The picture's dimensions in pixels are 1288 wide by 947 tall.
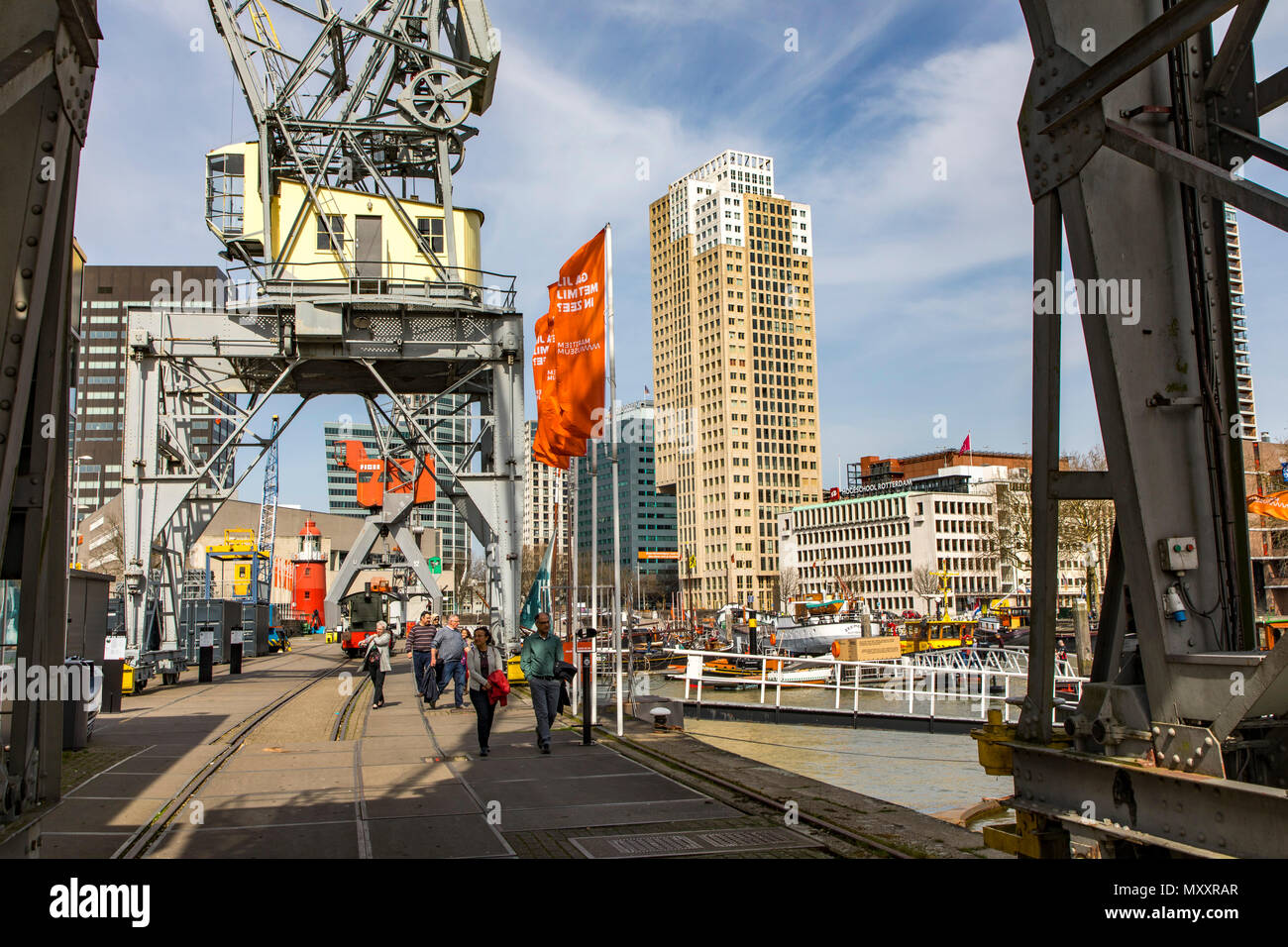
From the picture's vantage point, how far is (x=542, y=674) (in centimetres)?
1427

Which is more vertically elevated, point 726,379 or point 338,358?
point 726,379

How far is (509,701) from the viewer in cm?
2133

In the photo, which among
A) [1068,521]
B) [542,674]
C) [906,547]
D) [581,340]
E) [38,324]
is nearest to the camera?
[38,324]

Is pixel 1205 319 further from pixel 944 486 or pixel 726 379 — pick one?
pixel 726 379

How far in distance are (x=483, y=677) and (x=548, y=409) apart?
19.3ft

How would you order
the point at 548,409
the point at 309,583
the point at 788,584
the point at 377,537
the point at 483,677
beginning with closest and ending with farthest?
the point at 483,677 → the point at 548,409 → the point at 377,537 → the point at 309,583 → the point at 788,584

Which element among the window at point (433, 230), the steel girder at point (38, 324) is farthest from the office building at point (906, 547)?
the steel girder at point (38, 324)

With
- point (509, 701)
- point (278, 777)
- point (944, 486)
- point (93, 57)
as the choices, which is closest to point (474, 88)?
point (509, 701)

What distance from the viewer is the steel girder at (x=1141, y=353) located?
5.52 meters

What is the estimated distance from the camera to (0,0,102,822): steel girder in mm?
5070

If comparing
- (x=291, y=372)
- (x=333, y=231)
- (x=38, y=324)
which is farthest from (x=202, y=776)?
(x=333, y=231)

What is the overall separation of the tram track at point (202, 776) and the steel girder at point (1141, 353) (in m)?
6.89

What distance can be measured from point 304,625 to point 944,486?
94847mm

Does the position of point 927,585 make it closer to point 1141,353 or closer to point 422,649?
point 422,649
